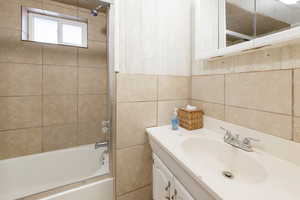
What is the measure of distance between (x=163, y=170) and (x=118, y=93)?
603 mm

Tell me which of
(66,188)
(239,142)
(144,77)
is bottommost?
(66,188)

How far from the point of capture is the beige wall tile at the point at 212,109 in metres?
0.96

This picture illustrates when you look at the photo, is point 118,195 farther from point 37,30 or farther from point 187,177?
point 37,30

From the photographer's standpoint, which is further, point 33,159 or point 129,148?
point 33,159

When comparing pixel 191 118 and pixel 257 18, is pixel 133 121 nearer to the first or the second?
pixel 191 118

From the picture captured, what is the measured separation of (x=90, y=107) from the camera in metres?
1.76

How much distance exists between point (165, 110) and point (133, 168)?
53cm

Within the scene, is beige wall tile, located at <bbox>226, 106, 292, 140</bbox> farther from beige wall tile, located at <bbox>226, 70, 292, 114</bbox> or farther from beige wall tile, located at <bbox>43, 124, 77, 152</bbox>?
beige wall tile, located at <bbox>43, 124, 77, 152</bbox>

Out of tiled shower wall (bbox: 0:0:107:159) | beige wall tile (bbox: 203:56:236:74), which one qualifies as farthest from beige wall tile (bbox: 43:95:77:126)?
beige wall tile (bbox: 203:56:236:74)

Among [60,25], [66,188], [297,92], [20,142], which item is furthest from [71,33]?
[297,92]

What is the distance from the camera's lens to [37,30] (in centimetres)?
151

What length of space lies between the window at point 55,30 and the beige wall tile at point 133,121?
1202mm

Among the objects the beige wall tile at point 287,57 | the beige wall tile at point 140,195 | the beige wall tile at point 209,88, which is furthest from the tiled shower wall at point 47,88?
the beige wall tile at point 287,57

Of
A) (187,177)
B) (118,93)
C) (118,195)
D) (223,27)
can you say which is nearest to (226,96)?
(223,27)
